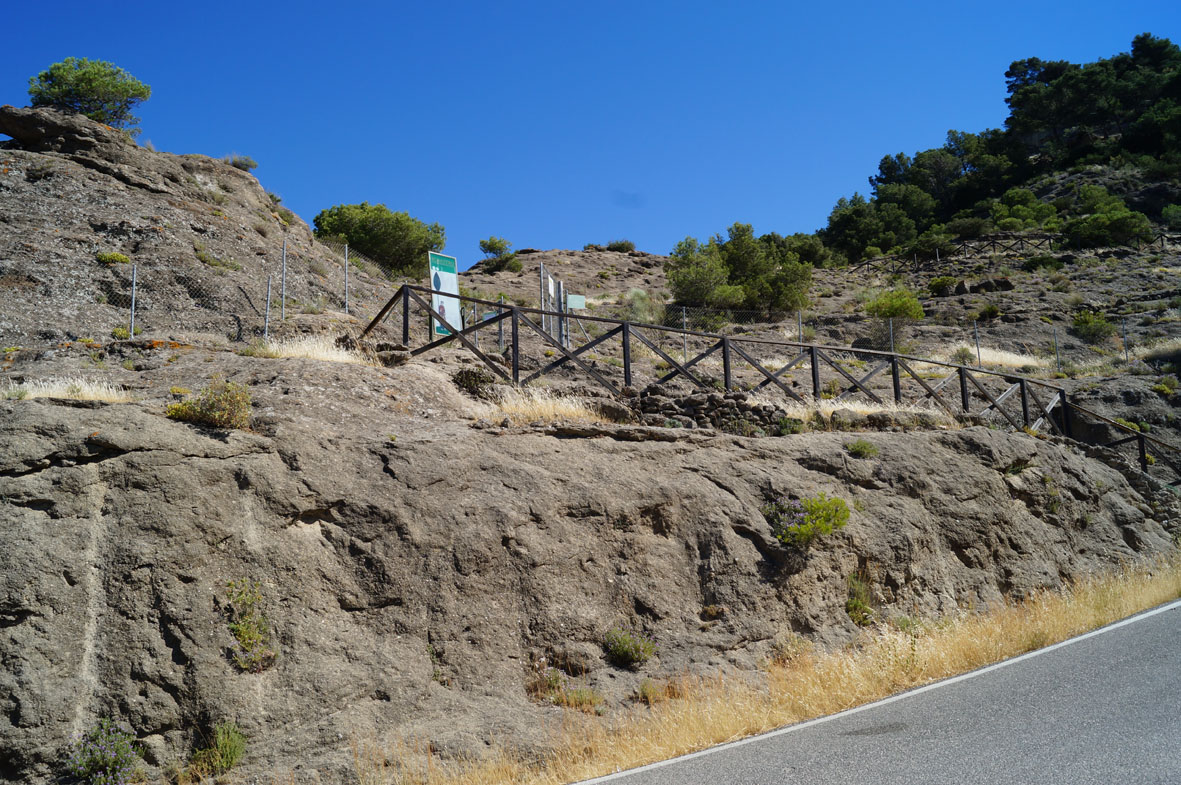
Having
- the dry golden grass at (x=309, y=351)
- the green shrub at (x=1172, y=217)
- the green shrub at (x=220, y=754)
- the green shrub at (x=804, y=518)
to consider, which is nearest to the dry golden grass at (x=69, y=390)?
the dry golden grass at (x=309, y=351)

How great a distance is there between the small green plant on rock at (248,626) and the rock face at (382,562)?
3.6 inches

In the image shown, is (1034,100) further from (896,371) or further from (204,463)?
(204,463)

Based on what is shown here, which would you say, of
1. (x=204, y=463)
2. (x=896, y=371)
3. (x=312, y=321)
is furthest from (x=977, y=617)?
(x=312, y=321)

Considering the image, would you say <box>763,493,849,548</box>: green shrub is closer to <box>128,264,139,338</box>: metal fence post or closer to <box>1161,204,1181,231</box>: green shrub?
<box>128,264,139,338</box>: metal fence post

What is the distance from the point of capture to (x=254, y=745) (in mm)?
6711

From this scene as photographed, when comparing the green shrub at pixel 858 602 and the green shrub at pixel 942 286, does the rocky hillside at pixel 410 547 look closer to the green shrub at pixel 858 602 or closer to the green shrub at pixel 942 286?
the green shrub at pixel 858 602

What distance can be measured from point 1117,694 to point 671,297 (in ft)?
114

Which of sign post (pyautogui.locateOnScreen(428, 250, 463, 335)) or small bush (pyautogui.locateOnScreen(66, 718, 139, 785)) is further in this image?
sign post (pyautogui.locateOnScreen(428, 250, 463, 335))

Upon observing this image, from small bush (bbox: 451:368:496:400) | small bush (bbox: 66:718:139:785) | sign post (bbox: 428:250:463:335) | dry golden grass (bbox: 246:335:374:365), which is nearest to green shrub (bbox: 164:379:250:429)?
dry golden grass (bbox: 246:335:374:365)

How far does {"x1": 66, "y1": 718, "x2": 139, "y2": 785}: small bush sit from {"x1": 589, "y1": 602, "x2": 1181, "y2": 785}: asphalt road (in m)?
3.77

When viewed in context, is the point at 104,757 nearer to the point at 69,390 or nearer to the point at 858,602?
the point at 69,390

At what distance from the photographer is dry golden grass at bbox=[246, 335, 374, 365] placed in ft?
39.6

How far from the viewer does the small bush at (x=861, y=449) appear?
12672 mm

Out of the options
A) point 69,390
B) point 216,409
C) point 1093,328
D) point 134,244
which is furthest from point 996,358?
point 69,390
